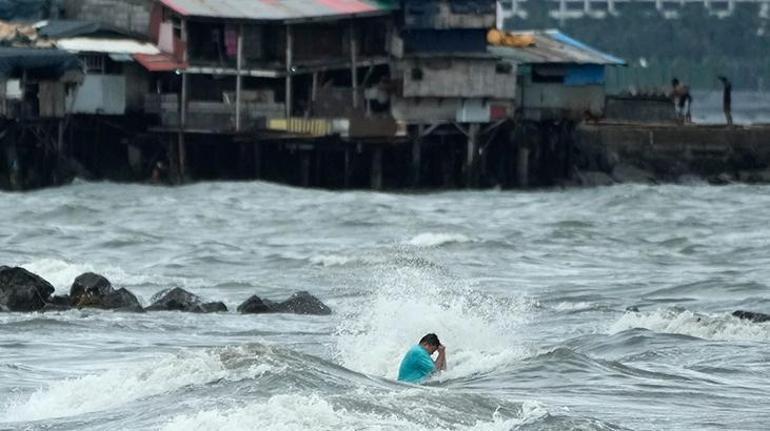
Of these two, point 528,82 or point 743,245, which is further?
point 528,82

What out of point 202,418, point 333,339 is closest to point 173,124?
point 333,339

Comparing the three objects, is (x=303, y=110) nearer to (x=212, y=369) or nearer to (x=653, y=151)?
(x=653, y=151)

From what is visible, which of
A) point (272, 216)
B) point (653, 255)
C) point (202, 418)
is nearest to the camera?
point (202, 418)

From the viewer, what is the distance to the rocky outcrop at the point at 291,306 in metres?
35.2

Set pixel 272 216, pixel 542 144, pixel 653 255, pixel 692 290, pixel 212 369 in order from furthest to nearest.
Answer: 1. pixel 542 144
2. pixel 272 216
3. pixel 653 255
4. pixel 692 290
5. pixel 212 369

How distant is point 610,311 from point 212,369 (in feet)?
42.5

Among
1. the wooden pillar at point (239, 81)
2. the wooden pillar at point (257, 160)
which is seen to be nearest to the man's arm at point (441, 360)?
the wooden pillar at point (239, 81)

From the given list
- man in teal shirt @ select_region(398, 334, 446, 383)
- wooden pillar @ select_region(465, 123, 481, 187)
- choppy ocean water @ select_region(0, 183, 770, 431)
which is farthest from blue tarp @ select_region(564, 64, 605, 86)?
man in teal shirt @ select_region(398, 334, 446, 383)

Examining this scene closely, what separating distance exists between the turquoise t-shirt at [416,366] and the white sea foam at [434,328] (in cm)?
67

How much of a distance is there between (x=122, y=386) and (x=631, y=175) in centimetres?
4724

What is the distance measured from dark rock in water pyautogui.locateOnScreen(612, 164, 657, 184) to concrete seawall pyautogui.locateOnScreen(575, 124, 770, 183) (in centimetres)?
2

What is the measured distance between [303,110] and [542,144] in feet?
25.4

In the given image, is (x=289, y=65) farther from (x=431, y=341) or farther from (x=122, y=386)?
(x=122, y=386)

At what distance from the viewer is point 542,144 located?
6969 cm
